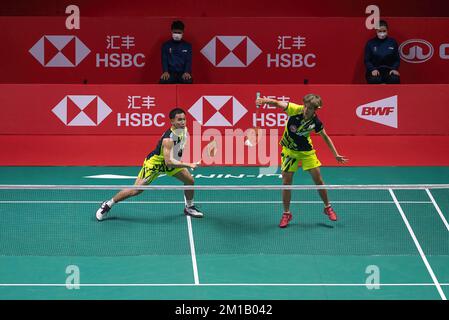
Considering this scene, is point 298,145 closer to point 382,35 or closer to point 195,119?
point 195,119

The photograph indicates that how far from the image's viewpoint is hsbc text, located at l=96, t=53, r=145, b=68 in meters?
17.3

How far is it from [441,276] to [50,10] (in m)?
11.9

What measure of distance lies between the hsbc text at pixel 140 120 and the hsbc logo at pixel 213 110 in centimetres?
61

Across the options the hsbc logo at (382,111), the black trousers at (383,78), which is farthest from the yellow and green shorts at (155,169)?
the black trousers at (383,78)

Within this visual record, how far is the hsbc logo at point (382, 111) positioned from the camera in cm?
1537

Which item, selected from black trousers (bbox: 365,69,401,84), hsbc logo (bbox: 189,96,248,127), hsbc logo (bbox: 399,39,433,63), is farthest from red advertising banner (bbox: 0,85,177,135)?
hsbc logo (bbox: 399,39,433,63)

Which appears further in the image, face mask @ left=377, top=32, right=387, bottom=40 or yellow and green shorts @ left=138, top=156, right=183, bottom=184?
face mask @ left=377, top=32, right=387, bottom=40

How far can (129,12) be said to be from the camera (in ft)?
61.7

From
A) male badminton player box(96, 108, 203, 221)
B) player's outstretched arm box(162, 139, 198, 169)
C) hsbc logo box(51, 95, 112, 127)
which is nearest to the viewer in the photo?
player's outstretched arm box(162, 139, 198, 169)

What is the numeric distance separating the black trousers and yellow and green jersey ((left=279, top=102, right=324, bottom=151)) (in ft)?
15.4

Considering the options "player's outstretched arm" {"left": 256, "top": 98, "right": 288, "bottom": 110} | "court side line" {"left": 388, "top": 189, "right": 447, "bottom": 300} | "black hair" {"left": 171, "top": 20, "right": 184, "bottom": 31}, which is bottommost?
"court side line" {"left": 388, "top": 189, "right": 447, "bottom": 300}

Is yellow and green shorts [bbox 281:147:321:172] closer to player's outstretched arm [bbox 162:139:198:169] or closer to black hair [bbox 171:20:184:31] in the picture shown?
player's outstretched arm [bbox 162:139:198:169]

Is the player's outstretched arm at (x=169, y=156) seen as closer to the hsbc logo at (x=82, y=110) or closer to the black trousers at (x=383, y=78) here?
the hsbc logo at (x=82, y=110)

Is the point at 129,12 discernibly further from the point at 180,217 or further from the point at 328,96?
the point at 180,217
